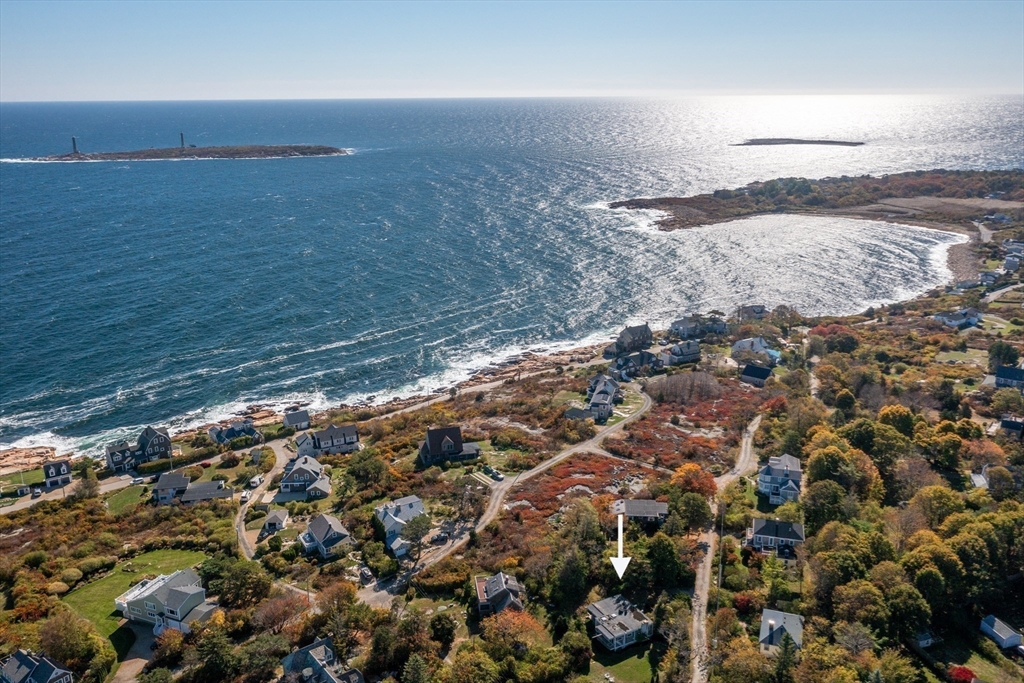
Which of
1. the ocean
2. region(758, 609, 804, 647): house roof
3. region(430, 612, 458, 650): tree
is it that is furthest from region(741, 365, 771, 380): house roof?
region(430, 612, 458, 650): tree

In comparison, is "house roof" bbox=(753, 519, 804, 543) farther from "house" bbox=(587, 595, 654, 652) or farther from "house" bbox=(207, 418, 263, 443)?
"house" bbox=(207, 418, 263, 443)

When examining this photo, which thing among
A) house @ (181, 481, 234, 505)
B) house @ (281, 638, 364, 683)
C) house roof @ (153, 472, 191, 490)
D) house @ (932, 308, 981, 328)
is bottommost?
house @ (181, 481, 234, 505)

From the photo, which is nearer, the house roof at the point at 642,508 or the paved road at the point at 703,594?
the paved road at the point at 703,594

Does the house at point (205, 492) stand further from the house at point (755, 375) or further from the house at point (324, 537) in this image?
the house at point (755, 375)

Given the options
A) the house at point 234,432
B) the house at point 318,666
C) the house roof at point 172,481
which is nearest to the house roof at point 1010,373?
the house at point 318,666

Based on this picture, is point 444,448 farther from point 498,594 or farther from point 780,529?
point 780,529

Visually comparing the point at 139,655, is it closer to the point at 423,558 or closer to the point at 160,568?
the point at 160,568
